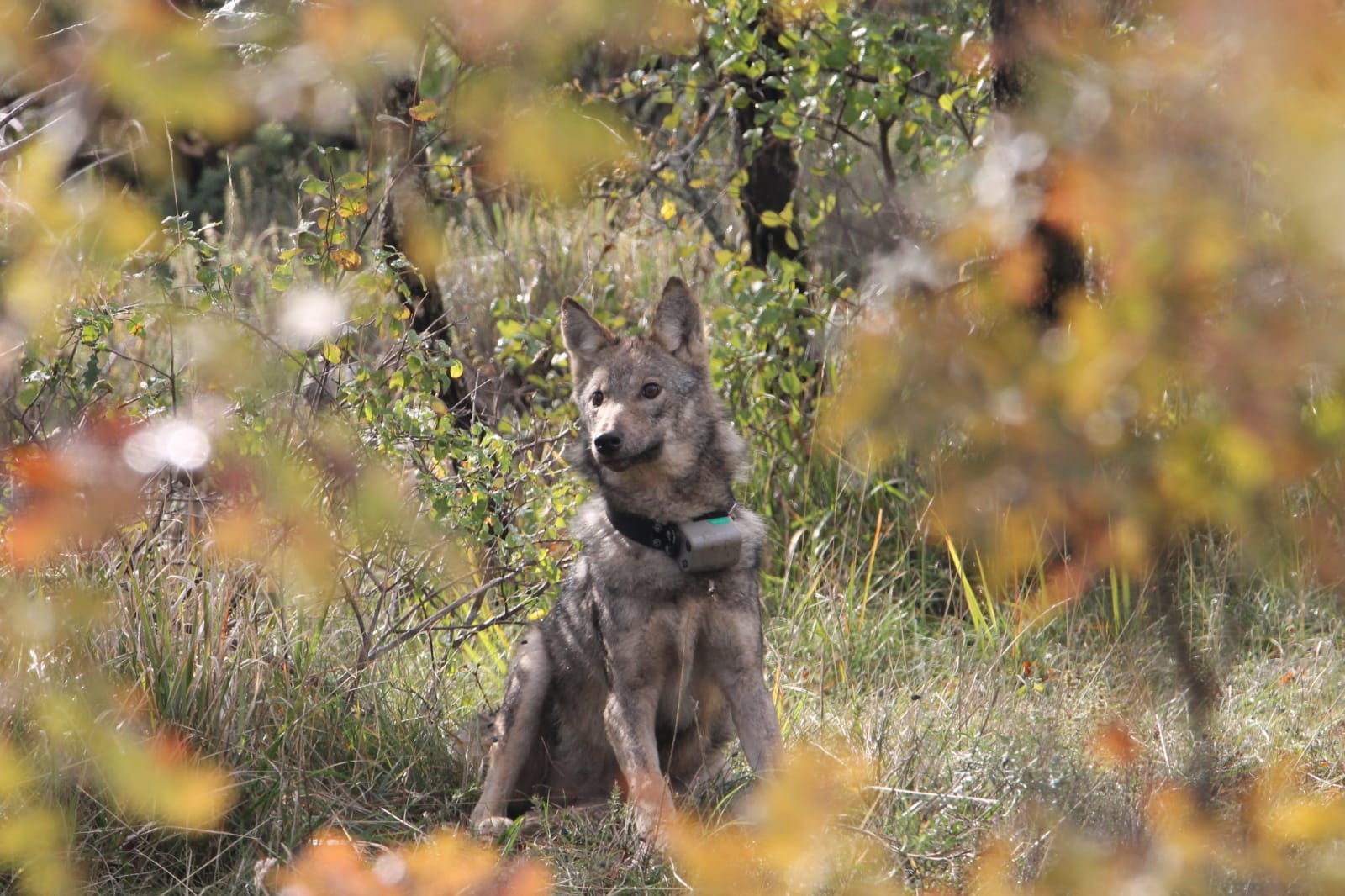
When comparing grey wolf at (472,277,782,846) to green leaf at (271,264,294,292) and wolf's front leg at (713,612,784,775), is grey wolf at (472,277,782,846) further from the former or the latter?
green leaf at (271,264,294,292)

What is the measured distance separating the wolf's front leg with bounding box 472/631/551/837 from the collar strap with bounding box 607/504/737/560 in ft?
2.05

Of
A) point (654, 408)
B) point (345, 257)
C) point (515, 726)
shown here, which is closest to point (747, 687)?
point (515, 726)

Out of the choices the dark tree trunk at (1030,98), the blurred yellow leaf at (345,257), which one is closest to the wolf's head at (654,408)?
the blurred yellow leaf at (345,257)

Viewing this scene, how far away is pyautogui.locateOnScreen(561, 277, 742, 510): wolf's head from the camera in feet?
15.1

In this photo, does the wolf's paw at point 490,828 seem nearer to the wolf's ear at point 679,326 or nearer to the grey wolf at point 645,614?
the grey wolf at point 645,614

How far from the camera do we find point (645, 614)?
174 inches

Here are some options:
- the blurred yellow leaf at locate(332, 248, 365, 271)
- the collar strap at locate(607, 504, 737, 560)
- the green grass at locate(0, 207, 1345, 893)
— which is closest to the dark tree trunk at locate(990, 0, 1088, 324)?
the green grass at locate(0, 207, 1345, 893)

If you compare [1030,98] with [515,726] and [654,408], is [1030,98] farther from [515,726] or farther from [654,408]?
[515,726]

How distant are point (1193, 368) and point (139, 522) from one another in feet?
11.4

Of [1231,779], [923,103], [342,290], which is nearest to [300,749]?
[342,290]

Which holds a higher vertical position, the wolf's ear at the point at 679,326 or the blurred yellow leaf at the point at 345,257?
the blurred yellow leaf at the point at 345,257

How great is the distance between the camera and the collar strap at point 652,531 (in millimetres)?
4504

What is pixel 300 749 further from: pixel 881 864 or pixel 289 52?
pixel 289 52

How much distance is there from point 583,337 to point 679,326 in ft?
1.30
